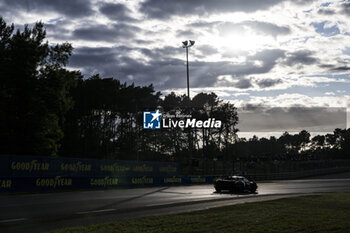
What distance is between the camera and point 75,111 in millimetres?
73438

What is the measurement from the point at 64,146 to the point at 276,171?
3493 centimetres

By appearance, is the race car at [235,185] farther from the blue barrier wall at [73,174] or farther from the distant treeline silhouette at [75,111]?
the distant treeline silhouette at [75,111]

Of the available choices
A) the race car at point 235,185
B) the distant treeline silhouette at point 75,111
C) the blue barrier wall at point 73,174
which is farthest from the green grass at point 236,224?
the distant treeline silhouette at point 75,111

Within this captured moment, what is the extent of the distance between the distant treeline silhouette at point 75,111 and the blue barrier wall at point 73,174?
824cm

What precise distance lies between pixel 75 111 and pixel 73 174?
47.2 metres

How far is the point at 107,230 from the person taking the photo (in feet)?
29.9

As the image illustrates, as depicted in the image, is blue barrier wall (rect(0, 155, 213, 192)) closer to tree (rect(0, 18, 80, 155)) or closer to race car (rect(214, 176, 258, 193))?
race car (rect(214, 176, 258, 193))

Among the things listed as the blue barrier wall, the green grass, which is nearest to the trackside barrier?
the blue barrier wall

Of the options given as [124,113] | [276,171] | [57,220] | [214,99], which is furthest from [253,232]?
[214,99]

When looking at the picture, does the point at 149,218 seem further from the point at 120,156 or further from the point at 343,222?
the point at 120,156

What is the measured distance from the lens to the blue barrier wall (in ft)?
75.7

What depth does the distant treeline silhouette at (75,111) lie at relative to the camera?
45.4m

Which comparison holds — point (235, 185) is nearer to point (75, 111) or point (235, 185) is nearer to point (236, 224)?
point (236, 224)

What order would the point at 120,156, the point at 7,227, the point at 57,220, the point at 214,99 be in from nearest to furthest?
the point at 7,227, the point at 57,220, the point at 120,156, the point at 214,99
